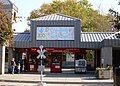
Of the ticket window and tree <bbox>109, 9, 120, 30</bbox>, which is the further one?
the ticket window

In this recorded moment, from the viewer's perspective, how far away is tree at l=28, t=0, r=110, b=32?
243 feet

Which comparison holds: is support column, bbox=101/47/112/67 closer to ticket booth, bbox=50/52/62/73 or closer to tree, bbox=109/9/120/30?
ticket booth, bbox=50/52/62/73

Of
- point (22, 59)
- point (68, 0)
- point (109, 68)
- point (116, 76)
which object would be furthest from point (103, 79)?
point (68, 0)

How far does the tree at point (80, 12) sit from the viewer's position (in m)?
73.9

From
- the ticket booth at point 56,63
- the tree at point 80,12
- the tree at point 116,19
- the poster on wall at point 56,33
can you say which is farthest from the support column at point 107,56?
the tree at point 80,12

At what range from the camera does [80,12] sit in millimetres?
74438

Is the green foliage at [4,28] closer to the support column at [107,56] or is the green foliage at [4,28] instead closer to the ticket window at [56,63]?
the support column at [107,56]

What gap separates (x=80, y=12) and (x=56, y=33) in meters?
30.0

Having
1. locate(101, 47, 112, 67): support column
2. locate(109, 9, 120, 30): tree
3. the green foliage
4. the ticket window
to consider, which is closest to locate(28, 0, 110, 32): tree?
the ticket window

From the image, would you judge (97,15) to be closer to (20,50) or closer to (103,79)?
(20,50)

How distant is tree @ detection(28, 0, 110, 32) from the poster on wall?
27.5m

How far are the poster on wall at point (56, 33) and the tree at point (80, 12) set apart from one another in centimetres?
2753

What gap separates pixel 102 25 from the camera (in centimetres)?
8025

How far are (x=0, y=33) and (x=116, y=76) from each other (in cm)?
1388
